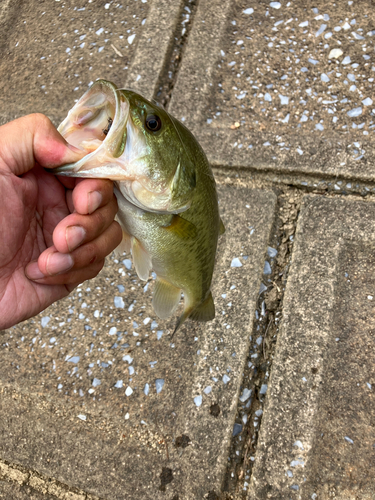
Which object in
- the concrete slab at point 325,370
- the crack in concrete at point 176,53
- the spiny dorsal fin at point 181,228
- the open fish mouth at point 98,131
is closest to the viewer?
the open fish mouth at point 98,131

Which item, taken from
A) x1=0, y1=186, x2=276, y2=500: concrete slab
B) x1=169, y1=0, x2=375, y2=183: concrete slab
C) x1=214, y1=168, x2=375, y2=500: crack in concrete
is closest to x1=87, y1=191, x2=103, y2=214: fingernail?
x1=0, y1=186, x2=276, y2=500: concrete slab

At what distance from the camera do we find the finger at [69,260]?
143 cm

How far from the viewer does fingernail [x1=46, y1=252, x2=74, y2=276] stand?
4.69 ft

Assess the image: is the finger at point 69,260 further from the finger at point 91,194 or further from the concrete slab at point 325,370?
the concrete slab at point 325,370

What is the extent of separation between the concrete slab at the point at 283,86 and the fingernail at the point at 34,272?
4.01ft

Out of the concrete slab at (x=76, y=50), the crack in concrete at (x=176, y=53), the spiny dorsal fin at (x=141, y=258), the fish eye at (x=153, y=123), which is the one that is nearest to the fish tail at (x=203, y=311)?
the spiny dorsal fin at (x=141, y=258)

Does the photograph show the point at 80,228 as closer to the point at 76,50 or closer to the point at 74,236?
the point at 74,236

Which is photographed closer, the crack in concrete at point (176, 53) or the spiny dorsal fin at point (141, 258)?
the spiny dorsal fin at point (141, 258)

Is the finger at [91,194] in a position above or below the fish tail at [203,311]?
above

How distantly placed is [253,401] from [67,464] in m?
0.87

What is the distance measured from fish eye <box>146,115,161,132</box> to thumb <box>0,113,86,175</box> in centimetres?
22

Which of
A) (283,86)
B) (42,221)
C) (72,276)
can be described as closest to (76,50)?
(283,86)

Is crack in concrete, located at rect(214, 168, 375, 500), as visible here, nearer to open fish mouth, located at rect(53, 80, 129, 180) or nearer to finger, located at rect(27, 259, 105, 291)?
finger, located at rect(27, 259, 105, 291)

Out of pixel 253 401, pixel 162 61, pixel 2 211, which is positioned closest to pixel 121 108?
pixel 2 211
